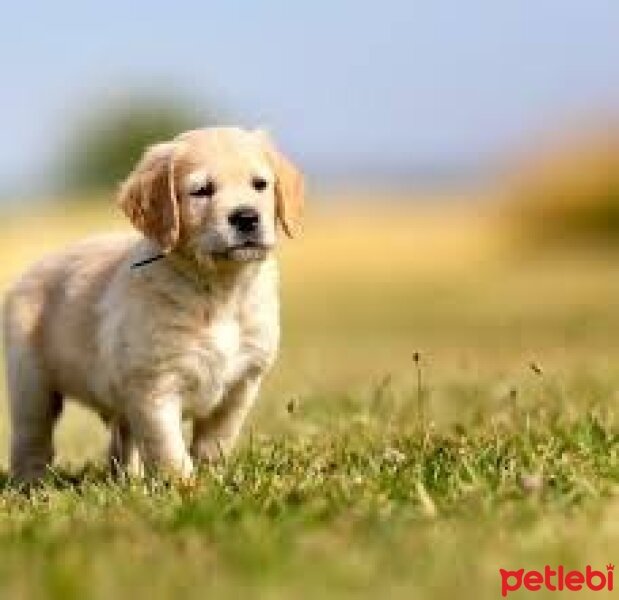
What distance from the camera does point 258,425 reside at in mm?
8109

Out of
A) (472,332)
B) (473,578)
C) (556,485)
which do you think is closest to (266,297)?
(556,485)

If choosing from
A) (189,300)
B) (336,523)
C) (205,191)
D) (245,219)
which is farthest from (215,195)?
(336,523)

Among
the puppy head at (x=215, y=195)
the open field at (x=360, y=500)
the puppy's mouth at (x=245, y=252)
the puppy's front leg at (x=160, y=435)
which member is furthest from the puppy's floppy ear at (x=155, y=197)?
the open field at (x=360, y=500)

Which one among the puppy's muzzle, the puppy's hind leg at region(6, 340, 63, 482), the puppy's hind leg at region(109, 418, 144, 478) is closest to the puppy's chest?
the puppy's muzzle

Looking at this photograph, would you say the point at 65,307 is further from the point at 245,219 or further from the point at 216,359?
the point at 245,219

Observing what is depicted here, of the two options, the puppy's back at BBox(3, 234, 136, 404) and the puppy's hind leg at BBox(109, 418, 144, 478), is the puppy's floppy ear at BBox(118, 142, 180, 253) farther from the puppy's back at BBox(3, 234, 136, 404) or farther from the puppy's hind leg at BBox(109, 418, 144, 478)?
the puppy's hind leg at BBox(109, 418, 144, 478)

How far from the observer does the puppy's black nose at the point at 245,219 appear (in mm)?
5578

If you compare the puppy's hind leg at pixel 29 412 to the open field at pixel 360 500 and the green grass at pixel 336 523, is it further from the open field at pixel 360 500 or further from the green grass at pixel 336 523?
the green grass at pixel 336 523

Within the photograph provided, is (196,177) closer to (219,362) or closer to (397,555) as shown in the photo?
(219,362)

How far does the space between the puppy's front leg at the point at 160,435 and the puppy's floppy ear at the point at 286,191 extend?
718 millimetres

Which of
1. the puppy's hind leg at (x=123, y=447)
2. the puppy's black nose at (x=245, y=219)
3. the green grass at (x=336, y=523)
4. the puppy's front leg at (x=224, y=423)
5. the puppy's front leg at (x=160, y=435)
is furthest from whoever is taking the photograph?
the puppy's hind leg at (x=123, y=447)

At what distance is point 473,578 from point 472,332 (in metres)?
12.8

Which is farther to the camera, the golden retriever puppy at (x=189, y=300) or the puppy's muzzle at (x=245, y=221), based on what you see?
the golden retriever puppy at (x=189, y=300)

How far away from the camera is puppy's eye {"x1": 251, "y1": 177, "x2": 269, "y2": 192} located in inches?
227
